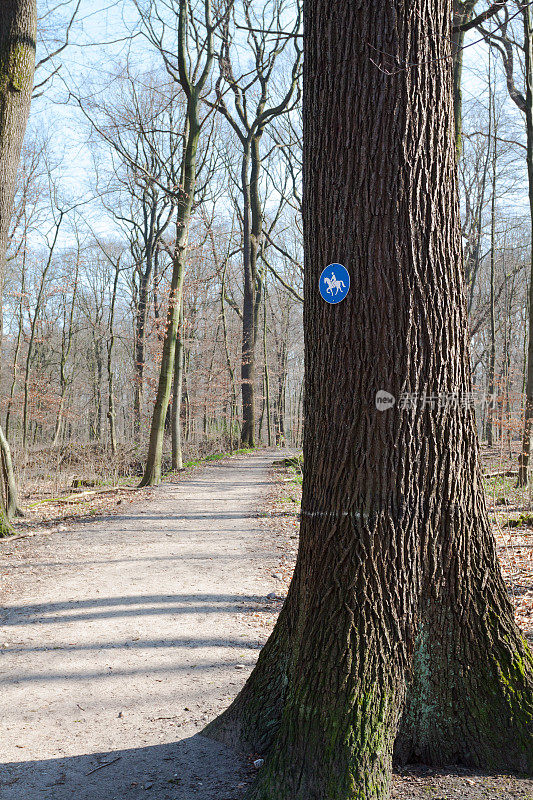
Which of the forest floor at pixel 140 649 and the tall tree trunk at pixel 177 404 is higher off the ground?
the tall tree trunk at pixel 177 404

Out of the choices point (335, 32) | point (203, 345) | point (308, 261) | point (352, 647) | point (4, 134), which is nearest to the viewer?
point (352, 647)

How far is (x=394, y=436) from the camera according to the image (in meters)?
2.37

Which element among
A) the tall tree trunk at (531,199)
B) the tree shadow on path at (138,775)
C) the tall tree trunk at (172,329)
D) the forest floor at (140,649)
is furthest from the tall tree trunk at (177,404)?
the tree shadow on path at (138,775)

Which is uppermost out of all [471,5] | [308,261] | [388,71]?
[471,5]

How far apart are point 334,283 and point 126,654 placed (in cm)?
325

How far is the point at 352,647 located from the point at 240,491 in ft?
33.2

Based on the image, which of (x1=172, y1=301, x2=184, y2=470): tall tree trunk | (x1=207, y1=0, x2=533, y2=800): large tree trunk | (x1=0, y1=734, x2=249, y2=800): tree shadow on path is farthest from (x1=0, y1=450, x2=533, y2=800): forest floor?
(x1=172, y1=301, x2=184, y2=470): tall tree trunk

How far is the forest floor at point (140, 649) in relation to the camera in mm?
2617

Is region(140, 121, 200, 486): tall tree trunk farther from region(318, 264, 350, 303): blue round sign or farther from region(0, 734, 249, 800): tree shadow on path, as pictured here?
region(318, 264, 350, 303): blue round sign

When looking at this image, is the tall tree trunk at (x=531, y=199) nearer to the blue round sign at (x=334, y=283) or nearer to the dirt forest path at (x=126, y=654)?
the dirt forest path at (x=126, y=654)

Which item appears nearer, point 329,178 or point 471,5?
point 329,178

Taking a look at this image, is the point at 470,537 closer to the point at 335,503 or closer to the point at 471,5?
the point at 335,503

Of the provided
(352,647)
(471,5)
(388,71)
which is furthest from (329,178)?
(471,5)

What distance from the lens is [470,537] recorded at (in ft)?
8.30
